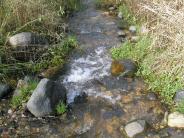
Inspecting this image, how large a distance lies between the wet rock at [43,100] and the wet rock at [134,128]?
1.19m

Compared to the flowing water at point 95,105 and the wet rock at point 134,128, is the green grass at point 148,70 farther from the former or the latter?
the wet rock at point 134,128

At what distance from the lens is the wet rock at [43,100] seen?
5.17 m

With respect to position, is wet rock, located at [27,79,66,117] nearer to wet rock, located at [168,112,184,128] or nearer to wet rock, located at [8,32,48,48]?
wet rock, located at [8,32,48,48]

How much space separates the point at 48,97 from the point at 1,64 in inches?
51.3

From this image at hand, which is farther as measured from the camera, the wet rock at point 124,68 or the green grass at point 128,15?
the green grass at point 128,15

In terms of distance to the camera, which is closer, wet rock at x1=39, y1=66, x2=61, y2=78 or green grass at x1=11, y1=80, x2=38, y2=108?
green grass at x1=11, y1=80, x2=38, y2=108

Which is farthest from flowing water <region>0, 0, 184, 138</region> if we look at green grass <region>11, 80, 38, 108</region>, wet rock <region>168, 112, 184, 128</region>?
green grass <region>11, 80, 38, 108</region>

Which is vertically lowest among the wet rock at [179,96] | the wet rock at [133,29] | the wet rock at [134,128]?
the wet rock at [134,128]

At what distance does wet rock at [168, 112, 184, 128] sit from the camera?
497cm

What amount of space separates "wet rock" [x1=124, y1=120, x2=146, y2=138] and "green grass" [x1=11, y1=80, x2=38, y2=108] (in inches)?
67.7

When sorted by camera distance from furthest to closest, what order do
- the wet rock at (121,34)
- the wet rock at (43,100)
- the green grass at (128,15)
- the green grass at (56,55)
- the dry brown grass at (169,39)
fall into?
the green grass at (128,15) → the wet rock at (121,34) → the green grass at (56,55) → the dry brown grass at (169,39) → the wet rock at (43,100)

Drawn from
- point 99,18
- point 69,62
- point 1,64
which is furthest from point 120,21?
point 1,64

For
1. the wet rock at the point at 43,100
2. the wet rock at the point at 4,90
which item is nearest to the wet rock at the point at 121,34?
the wet rock at the point at 43,100

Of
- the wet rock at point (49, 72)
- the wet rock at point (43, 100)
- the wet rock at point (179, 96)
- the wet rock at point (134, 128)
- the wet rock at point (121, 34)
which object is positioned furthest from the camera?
the wet rock at point (121, 34)
